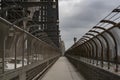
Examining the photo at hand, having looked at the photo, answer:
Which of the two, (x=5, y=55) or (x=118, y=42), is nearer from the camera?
(x=5, y=55)

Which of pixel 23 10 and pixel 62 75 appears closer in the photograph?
pixel 62 75

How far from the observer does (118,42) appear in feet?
41.3

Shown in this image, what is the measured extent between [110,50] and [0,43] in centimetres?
668

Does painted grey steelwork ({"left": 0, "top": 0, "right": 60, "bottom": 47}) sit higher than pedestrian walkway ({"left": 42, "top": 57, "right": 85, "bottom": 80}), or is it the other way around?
painted grey steelwork ({"left": 0, "top": 0, "right": 60, "bottom": 47})

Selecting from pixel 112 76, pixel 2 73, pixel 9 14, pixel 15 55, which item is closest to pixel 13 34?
pixel 15 55

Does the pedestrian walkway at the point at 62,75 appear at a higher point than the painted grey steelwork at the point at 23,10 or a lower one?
lower

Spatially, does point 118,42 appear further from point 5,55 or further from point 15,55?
point 5,55

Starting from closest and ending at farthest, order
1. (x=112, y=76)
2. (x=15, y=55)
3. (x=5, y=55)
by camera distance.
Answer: (x=5, y=55) → (x=15, y=55) → (x=112, y=76)

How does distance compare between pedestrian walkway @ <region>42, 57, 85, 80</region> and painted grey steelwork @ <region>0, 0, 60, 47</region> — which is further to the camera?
pedestrian walkway @ <region>42, 57, 85, 80</region>

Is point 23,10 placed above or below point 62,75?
above

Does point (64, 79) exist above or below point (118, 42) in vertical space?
below

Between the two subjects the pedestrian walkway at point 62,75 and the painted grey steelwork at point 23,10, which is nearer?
the painted grey steelwork at point 23,10

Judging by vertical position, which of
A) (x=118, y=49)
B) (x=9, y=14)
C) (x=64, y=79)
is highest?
(x=9, y=14)

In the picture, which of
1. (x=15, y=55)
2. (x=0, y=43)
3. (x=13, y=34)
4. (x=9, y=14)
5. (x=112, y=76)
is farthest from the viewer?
(x=9, y=14)
